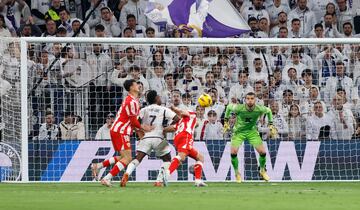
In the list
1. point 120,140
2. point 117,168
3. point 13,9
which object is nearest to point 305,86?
point 120,140

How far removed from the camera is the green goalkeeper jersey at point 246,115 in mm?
24234

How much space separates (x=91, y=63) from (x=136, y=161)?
175 inches


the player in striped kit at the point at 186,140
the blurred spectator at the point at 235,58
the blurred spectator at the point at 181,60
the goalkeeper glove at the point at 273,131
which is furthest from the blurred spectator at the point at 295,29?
the player in striped kit at the point at 186,140

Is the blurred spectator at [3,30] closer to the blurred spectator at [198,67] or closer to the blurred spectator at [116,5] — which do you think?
the blurred spectator at [116,5]

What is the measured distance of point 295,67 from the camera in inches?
997

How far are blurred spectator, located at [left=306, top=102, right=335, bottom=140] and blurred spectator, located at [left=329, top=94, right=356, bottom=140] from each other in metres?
0.09

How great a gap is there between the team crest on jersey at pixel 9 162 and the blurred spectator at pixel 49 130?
2.23 feet

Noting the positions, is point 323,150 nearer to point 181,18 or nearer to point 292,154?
point 292,154

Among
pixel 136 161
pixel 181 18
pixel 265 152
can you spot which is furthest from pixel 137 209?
pixel 181 18

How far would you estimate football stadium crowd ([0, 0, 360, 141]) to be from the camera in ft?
79.9

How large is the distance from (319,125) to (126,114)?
5.65 m

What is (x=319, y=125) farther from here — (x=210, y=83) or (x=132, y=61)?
(x=132, y=61)

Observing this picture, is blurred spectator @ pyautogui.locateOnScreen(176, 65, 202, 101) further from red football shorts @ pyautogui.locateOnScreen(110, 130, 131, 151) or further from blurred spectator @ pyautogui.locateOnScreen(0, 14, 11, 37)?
blurred spectator @ pyautogui.locateOnScreen(0, 14, 11, 37)

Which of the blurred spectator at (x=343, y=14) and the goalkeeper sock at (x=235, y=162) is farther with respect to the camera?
the blurred spectator at (x=343, y=14)
